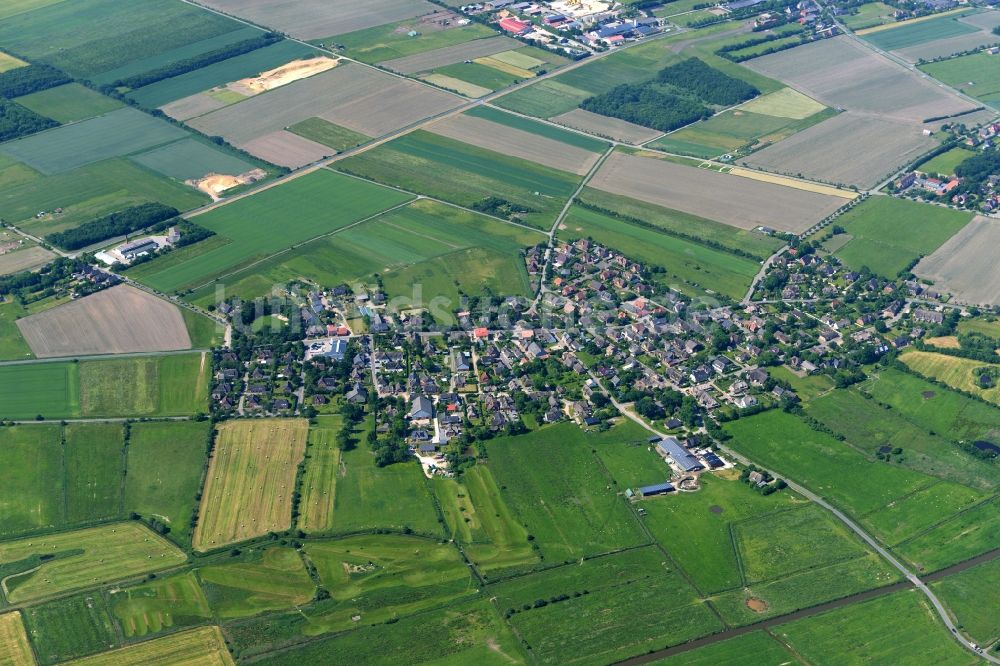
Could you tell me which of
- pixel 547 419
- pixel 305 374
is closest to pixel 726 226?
pixel 547 419

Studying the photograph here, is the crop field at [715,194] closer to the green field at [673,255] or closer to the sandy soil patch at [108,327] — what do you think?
the green field at [673,255]

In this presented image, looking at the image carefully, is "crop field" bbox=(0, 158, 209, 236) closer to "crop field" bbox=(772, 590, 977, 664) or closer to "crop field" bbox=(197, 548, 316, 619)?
"crop field" bbox=(197, 548, 316, 619)

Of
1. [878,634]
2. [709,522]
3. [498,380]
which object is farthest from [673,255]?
[878,634]

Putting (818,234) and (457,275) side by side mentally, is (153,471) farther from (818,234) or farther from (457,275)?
(818,234)

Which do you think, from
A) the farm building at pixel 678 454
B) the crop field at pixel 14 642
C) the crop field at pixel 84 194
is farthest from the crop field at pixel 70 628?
the crop field at pixel 84 194

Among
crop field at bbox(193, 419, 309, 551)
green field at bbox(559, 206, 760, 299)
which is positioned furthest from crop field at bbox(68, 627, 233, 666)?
green field at bbox(559, 206, 760, 299)

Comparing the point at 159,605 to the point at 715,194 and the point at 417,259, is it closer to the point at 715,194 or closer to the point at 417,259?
the point at 417,259
